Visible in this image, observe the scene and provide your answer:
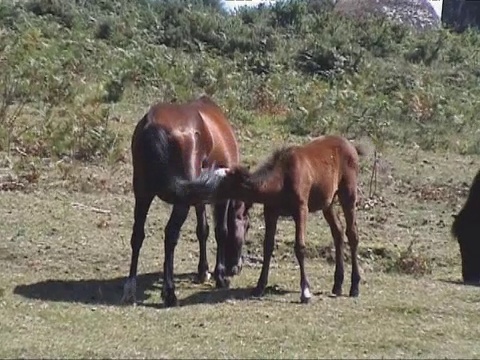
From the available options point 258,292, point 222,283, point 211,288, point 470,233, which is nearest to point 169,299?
point 258,292

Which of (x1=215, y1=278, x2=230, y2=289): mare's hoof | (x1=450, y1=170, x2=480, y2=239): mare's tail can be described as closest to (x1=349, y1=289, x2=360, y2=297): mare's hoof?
(x1=215, y1=278, x2=230, y2=289): mare's hoof

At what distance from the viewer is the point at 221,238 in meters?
10.6

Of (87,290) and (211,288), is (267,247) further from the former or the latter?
(87,290)

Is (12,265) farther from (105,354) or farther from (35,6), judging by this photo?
(35,6)

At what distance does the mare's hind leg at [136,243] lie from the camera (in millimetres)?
9430

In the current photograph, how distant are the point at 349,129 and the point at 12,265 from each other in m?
10.2

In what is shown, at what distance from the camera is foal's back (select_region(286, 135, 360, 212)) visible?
9688 millimetres

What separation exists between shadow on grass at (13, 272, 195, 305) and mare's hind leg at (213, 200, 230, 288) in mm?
564

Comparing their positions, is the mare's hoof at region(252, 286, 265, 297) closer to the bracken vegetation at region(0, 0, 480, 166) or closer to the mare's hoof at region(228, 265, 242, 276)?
the mare's hoof at region(228, 265, 242, 276)

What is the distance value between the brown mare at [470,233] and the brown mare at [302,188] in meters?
2.02

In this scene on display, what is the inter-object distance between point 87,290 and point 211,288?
119 centimetres

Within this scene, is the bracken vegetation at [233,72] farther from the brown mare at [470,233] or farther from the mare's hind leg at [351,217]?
the mare's hind leg at [351,217]

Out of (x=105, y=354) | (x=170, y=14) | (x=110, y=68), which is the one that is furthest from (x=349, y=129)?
(x=105, y=354)

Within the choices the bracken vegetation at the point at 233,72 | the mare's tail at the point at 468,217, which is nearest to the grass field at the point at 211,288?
the mare's tail at the point at 468,217
